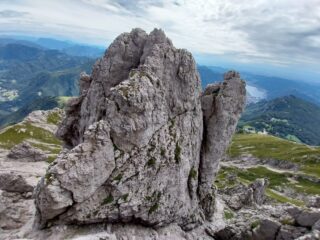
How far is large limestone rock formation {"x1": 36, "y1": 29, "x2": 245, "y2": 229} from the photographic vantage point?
44.3 meters

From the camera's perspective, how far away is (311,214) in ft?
148

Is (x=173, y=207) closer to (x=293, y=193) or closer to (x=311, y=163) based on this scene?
(x=293, y=193)

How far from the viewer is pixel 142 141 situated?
4909 cm

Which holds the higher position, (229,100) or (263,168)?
(229,100)

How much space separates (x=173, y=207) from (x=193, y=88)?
18582mm

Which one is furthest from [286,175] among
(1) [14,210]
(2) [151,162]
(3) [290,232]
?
(1) [14,210]

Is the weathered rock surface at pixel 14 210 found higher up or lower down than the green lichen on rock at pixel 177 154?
lower down

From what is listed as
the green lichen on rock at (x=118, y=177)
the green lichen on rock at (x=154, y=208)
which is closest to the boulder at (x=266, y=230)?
the green lichen on rock at (x=154, y=208)

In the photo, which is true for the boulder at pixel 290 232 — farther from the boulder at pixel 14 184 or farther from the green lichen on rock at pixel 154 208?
the boulder at pixel 14 184

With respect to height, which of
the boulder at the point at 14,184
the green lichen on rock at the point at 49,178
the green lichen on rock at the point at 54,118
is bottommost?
the green lichen on rock at the point at 54,118

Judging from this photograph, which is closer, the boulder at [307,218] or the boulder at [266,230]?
the boulder at [307,218]

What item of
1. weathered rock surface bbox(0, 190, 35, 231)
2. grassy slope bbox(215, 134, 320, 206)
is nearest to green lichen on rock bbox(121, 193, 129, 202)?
weathered rock surface bbox(0, 190, 35, 231)

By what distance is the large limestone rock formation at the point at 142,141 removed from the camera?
44.3 m

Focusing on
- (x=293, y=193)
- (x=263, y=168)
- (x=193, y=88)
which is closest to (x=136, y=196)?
(x=193, y=88)
